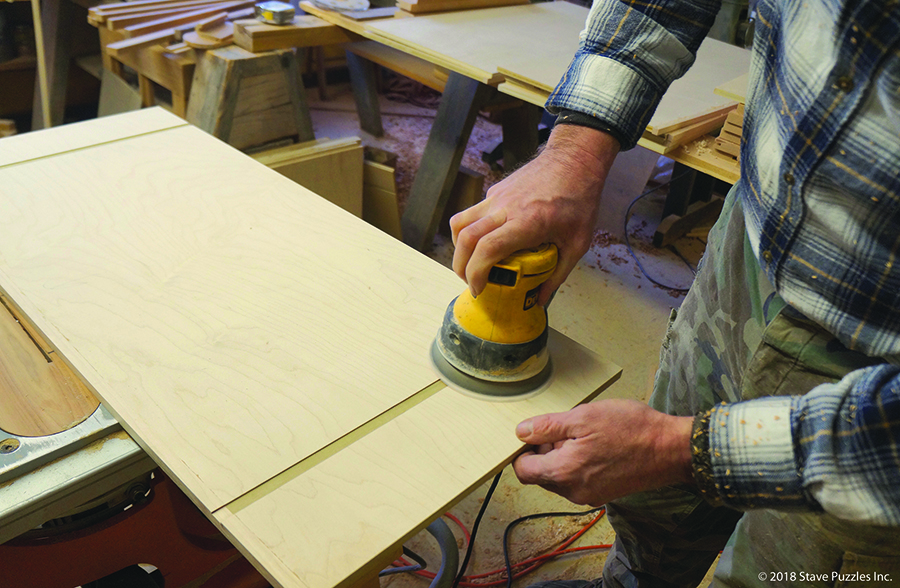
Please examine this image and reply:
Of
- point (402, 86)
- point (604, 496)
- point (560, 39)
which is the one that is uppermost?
point (560, 39)

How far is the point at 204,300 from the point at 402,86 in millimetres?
4169

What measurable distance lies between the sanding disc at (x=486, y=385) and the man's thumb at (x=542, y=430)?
78 millimetres

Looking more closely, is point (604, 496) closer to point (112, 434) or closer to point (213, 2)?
point (112, 434)

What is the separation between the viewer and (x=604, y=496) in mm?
867

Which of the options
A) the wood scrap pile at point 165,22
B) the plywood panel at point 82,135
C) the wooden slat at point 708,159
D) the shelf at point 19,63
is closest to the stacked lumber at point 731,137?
the wooden slat at point 708,159

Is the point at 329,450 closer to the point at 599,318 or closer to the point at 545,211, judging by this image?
the point at 545,211

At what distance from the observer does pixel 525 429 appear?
923 millimetres

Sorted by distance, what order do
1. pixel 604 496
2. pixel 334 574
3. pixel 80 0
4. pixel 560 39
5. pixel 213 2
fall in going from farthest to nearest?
pixel 80 0 → pixel 213 2 → pixel 560 39 → pixel 604 496 → pixel 334 574

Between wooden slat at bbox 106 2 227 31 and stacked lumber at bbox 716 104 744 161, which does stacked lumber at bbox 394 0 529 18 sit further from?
stacked lumber at bbox 716 104 744 161

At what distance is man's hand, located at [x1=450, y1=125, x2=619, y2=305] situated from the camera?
2.98 ft

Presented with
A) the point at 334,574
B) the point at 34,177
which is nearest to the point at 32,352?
the point at 34,177

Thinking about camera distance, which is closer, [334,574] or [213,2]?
[334,574]

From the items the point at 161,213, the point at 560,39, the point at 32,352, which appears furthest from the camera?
the point at 560,39

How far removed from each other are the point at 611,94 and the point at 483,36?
1.65 metres
